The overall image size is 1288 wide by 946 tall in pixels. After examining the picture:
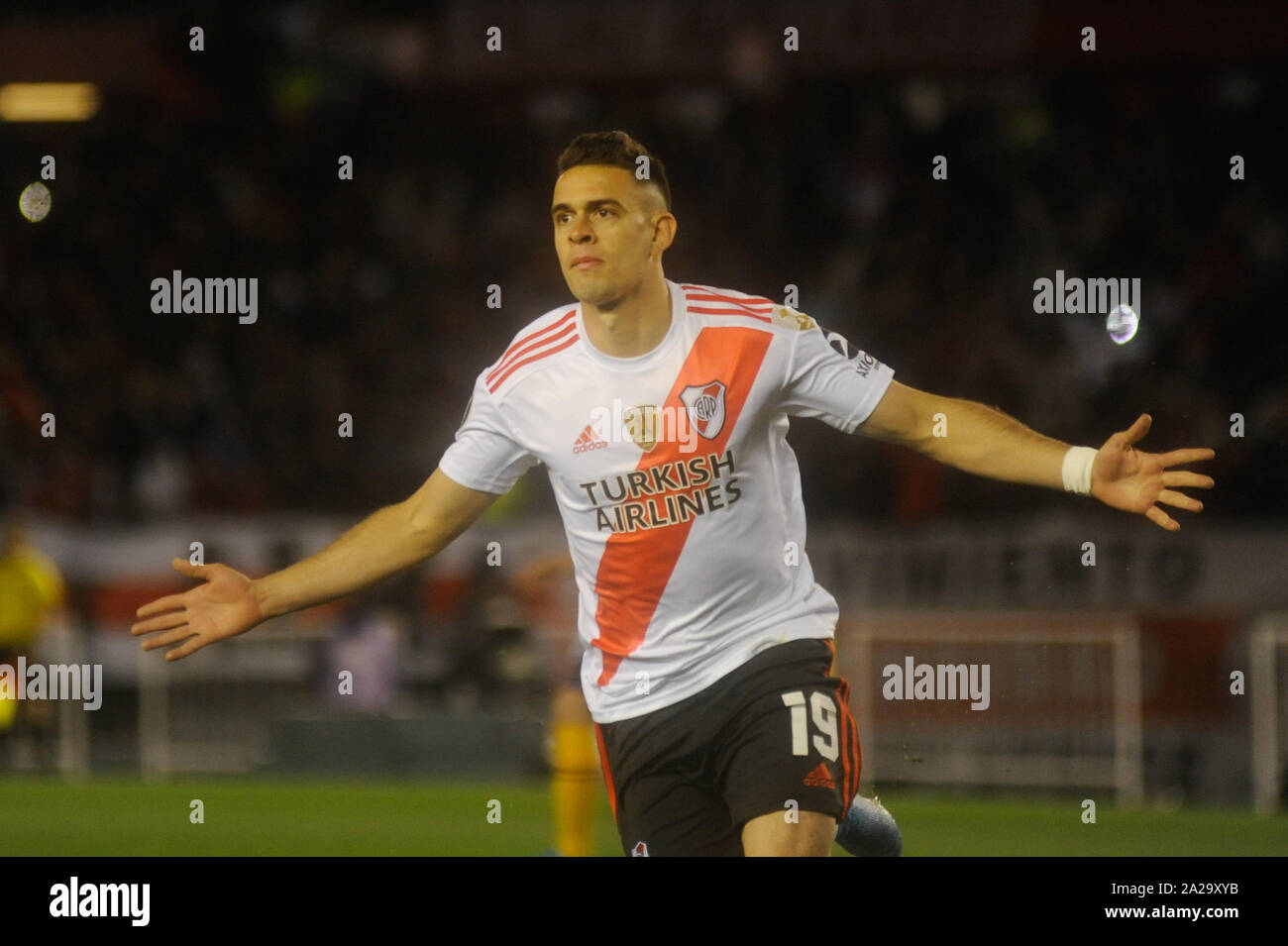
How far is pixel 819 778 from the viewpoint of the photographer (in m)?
5.07

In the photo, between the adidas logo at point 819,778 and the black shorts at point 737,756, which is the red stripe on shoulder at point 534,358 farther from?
the adidas logo at point 819,778

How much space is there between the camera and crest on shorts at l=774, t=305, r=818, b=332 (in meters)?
5.45

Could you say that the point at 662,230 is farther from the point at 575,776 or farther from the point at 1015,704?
the point at 1015,704

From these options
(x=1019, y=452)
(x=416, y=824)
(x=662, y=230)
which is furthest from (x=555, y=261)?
(x=1019, y=452)

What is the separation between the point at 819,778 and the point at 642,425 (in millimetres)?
1060

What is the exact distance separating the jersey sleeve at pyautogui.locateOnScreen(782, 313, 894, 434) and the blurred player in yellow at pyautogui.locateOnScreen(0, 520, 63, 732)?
906cm

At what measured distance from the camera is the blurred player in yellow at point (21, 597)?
523 inches

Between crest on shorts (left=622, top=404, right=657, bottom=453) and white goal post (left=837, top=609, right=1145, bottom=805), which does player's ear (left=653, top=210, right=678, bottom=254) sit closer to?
crest on shorts (left=622, top=404, right=657, bottom=453)

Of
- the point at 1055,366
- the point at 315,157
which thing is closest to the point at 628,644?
the point at 1055,366

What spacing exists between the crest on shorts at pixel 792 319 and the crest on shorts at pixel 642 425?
45 centimetres

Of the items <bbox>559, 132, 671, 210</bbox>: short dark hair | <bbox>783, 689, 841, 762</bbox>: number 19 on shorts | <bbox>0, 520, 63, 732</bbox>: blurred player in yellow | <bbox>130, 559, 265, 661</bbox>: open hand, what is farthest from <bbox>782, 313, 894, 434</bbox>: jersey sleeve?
<bbox>0, 520, 63, 732</bbox>: blurred player in yellow

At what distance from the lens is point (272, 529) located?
1331cm

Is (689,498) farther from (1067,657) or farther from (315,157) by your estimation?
(315,157)

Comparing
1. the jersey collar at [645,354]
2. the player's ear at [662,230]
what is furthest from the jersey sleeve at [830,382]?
the player's ear at [662,230]
